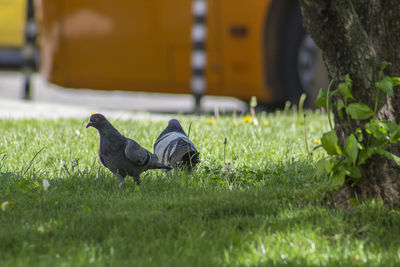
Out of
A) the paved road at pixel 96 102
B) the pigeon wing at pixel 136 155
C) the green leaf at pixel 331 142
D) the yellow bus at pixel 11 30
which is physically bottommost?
the pigeon wing at pixel 136 155

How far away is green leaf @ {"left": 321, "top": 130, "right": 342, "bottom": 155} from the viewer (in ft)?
10.2

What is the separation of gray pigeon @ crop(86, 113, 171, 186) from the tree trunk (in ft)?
3.19

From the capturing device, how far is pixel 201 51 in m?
7.82

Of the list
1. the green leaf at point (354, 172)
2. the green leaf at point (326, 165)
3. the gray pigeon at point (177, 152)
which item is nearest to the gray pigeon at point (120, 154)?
the gray pigeon at point (177, 152)

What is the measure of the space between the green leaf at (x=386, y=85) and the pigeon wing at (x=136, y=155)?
120cm

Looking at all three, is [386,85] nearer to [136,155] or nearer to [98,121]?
[136,155]

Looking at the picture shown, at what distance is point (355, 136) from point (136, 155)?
109 centimetres

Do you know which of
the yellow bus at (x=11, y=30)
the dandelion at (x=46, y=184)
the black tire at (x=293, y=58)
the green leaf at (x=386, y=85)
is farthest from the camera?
the yellow bus at (x=11, y=30)

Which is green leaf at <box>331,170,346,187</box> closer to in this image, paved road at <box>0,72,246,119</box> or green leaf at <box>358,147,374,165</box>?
green leaf at <box>358,147,374,165</box>

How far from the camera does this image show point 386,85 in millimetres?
3047

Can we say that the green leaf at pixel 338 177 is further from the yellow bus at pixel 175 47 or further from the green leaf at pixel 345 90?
the yellow bus at pixel 175 47

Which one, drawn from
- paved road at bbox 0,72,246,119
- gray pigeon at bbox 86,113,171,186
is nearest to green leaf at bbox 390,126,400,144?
gray pigeon at bbox 86,113,171,186

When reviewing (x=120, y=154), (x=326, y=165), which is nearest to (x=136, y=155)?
(x=120, y=154)

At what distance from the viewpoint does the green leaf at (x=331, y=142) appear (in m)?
3.10
